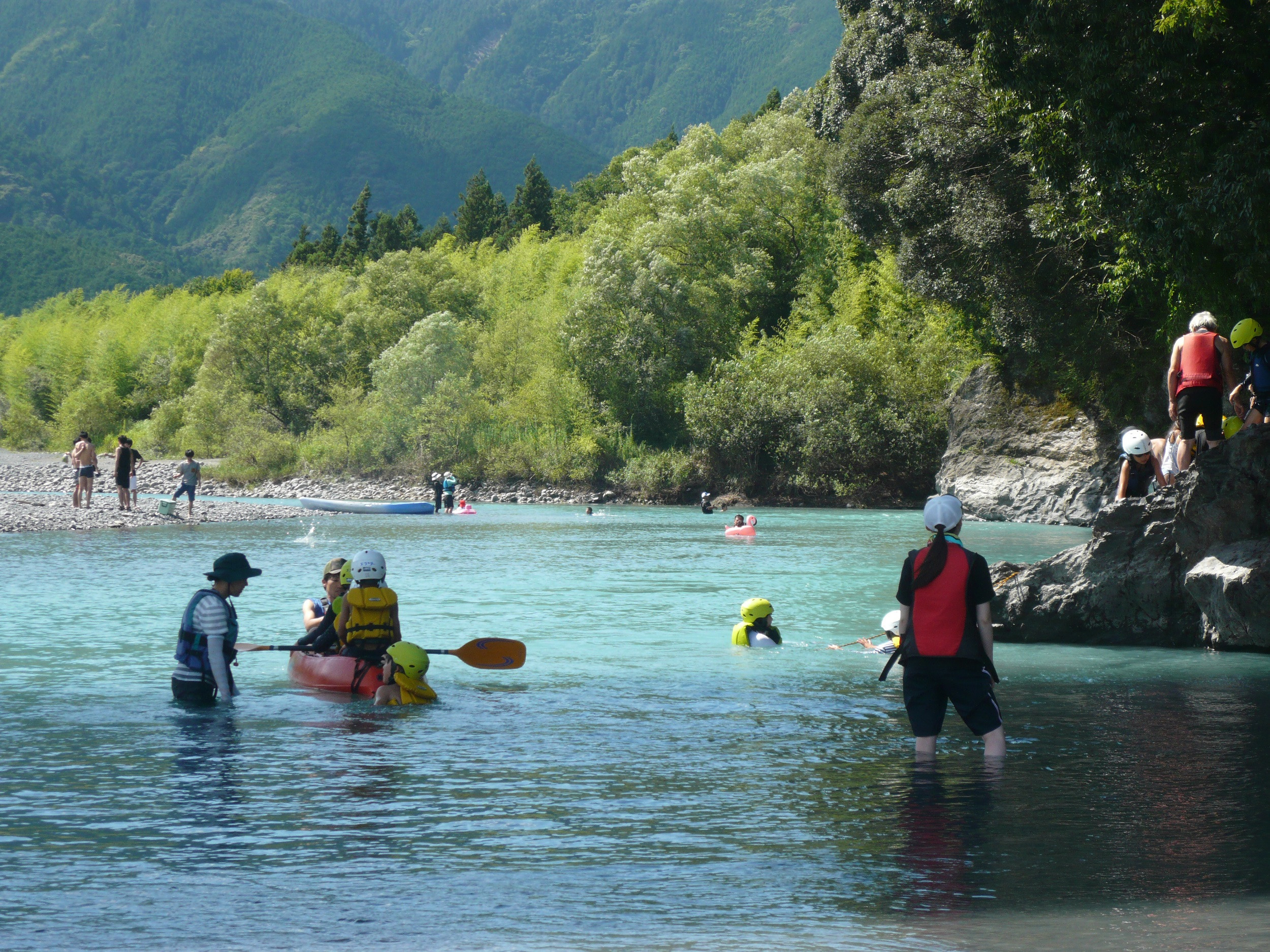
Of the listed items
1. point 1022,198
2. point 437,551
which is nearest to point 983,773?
point 1022,198

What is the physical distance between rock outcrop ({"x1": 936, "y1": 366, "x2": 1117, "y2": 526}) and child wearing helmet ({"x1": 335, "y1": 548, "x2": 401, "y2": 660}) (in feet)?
83.7

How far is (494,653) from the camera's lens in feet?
41.9

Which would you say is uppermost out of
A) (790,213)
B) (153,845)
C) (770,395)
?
(790,213)

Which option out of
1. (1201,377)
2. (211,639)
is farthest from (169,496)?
(1201,377)

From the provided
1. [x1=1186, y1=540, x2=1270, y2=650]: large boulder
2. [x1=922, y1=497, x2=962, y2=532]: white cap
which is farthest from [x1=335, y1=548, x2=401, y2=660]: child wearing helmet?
[x1=1186, y1=540, x2=1270, y2=650]: large boulder

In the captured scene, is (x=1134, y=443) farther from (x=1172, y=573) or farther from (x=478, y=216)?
(x=478, y=216)

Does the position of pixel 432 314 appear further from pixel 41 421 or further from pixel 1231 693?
pixel 1231 693

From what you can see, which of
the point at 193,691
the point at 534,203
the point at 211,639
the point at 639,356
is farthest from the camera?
the point at 534,203

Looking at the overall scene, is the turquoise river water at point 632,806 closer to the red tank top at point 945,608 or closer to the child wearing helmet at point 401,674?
the child wearing helmet at point 401,674

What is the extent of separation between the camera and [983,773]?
328 inches

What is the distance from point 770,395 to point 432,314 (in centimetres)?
2686

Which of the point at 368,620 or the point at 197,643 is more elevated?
the point at 368,620

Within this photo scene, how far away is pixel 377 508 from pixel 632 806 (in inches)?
1676

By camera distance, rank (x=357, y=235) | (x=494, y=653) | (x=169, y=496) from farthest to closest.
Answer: (x=357, y=235)
(x=169, y=496)
(x=494, y=653)
